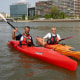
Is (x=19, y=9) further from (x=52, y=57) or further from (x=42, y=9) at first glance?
(x=52, y=57)

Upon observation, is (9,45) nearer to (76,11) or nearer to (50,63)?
(50,63)

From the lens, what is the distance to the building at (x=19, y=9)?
14388 centimetres

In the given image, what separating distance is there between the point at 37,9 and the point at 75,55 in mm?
125615

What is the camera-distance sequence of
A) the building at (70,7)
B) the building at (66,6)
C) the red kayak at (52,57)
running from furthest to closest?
the building at (70,7), the building at (66,6), the red kayak at (52,57)

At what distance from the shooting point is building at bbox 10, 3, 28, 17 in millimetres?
143875

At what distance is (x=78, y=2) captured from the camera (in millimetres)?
135250

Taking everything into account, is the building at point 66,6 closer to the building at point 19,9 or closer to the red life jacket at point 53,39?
the building at point 19,9

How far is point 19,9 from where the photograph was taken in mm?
147125

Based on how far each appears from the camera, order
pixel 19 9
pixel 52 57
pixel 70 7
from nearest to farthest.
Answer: pixel 52 57
pixel 70 7
pixel 19 9

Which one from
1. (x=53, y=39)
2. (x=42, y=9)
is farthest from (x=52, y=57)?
(x=42, y=9)

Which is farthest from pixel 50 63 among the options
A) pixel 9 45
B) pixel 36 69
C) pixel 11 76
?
pixel 9 45

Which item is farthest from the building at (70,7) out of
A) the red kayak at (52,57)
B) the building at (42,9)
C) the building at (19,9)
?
the red kayak at (52,57)

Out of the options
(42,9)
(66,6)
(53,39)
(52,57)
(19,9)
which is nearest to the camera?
(52,57)

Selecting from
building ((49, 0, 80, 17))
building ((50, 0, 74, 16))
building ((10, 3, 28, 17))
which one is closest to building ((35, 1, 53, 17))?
building ((50, 0, 74, 16))
